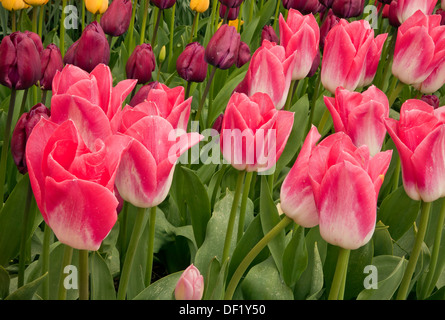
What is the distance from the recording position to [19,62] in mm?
1141

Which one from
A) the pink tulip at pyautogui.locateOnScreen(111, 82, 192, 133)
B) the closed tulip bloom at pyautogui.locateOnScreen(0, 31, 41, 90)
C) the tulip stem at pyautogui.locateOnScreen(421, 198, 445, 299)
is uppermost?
the pink tulip at pyautogui.locateOnScreen(111, 82, 192, 133)

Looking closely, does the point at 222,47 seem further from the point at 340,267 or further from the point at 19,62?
the point at 340,267

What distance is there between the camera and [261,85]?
4.20ft

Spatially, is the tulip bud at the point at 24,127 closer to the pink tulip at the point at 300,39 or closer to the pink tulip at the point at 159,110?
the pink tulip at the point at 159,110

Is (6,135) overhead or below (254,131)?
below

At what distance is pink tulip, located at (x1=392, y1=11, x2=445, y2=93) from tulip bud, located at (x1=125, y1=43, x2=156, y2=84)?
0.59 m

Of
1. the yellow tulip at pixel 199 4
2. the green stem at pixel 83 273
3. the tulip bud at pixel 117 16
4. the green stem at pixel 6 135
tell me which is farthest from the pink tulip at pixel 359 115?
the yellow tulip at pixel 199 4

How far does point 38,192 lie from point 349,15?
1347 mm

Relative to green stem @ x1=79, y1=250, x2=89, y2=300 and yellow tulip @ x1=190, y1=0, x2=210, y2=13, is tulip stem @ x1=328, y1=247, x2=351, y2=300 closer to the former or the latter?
green stem @ x1=79, y1=250, x2=89, y2=300

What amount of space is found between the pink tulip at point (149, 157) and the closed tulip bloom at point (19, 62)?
423mm

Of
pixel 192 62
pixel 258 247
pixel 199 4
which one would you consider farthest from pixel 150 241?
pixel 199 4

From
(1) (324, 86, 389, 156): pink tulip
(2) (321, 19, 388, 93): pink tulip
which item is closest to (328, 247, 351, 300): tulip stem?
(1) (324, 86, 389, 156): pink tulip

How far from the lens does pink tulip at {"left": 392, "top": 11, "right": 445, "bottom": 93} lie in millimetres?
1439

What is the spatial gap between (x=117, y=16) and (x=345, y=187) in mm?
1079
